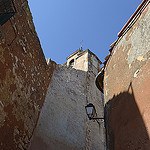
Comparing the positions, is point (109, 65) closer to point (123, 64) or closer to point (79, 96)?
point (123, 64)

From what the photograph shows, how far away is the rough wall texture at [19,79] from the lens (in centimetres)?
380

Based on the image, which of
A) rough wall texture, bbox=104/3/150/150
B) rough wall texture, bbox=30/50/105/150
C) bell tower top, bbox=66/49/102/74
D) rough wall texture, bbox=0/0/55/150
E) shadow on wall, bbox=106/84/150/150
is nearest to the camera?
shadow on wall, bbox=106/84/150/150

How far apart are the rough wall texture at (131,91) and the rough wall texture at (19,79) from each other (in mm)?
2456

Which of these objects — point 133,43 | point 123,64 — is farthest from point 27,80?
point 133,43

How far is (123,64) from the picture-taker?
12.4 feet

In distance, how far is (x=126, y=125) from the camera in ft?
9.50

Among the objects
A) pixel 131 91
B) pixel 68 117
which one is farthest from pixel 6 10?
pixel 68 117

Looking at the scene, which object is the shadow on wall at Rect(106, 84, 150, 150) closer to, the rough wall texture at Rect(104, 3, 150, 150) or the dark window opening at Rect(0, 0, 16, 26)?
the rough wall texture at Rect(104, 3, 150, 150)

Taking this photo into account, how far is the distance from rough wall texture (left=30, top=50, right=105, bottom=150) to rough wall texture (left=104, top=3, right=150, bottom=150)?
11.2 ft

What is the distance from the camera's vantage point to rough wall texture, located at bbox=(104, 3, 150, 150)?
100 inches

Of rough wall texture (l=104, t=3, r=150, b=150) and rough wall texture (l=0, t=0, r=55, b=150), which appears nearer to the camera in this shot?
Answer: rough wall texture (l=104, t=3, r=150, b=150)

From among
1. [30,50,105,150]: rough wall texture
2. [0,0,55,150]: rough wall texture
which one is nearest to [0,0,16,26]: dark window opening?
[0,0,55,150]: rough wall texture

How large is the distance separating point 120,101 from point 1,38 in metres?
3.01

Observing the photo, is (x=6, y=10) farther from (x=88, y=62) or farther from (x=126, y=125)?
(x=88, y=62)
